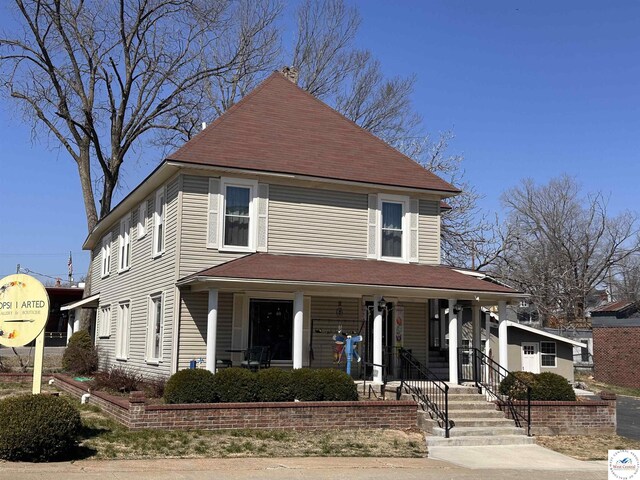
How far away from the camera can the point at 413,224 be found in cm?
2052

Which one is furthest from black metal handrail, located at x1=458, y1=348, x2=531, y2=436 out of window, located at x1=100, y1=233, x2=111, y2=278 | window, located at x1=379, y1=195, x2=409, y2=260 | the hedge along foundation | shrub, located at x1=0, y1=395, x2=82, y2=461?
window, located at x1=100, y1=233, x2=111, y2=278

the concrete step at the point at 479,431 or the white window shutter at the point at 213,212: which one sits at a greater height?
the white window shutter at the point at 213,212

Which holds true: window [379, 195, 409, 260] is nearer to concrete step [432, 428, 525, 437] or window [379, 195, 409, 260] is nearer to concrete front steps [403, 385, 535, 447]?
concrete front steps [403, 385, 535, 447]

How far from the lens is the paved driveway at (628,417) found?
18736 millimetres

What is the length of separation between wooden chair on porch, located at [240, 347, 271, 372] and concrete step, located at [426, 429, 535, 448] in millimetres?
4613

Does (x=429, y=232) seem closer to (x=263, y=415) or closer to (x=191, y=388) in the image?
(x=263, y=415)

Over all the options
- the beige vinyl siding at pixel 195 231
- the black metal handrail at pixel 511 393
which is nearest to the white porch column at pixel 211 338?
the beige vinyl siding at pixel 195 231

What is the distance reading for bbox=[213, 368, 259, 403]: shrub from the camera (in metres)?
14.5

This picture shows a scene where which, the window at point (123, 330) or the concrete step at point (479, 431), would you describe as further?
the window at point (123, 330)

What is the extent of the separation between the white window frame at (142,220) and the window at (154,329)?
2.57 metres

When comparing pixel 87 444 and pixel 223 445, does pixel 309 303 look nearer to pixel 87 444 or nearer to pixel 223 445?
pixel 223 445

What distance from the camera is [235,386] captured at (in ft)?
48.1

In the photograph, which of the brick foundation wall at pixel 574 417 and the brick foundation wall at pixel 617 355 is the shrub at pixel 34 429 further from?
the brick foundation wall at pixel 617 355

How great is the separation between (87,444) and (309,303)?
25.9 ft
